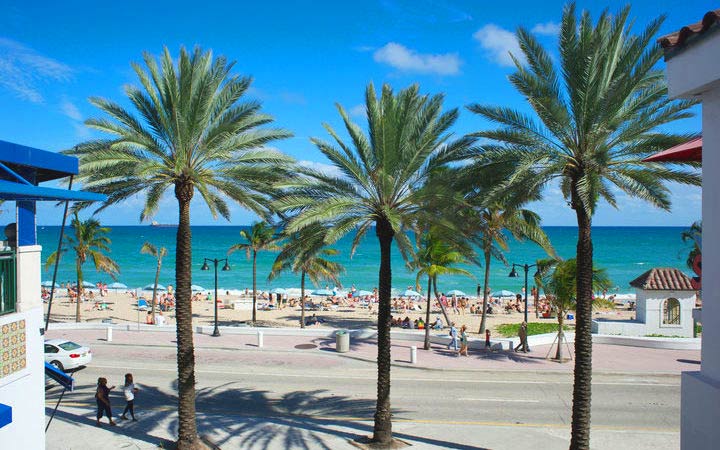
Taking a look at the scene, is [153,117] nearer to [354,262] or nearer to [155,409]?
[155,409]

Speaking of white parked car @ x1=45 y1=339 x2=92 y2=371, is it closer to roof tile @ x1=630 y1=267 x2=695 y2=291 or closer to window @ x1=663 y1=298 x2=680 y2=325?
roof tile @ x1=630 y1=267 x2=695 y2=291

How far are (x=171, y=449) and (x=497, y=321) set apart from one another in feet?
99.8

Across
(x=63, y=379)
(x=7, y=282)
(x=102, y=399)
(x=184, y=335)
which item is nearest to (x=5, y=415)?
(x=7, y=282)

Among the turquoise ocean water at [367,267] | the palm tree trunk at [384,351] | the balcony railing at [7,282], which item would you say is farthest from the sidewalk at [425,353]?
the turquoise ocean water at [367,267]

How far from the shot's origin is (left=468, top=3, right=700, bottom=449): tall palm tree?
466 inches

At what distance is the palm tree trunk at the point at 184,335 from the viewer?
522 inches

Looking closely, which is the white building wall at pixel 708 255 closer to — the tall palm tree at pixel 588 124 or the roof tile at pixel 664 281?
the tall palm tree at pixel 588 124

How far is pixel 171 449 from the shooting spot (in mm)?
13375

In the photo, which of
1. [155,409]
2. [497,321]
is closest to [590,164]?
[155,409]

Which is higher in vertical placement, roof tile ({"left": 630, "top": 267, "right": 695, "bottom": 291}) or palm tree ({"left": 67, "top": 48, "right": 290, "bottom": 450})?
palm tree ({"left": 67, "top": 48, "right": 290, "bottom": 450})

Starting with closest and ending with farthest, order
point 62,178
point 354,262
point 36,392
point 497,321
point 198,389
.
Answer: point 36,392
point 62,178
point 198,389
point 497,321
point 354,262

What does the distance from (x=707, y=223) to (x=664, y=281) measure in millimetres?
26643

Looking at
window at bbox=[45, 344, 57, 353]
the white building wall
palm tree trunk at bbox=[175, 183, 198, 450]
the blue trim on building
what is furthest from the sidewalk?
the white building wall

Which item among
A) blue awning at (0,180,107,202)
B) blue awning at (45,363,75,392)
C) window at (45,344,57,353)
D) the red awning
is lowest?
window at (45,344,57,353)
